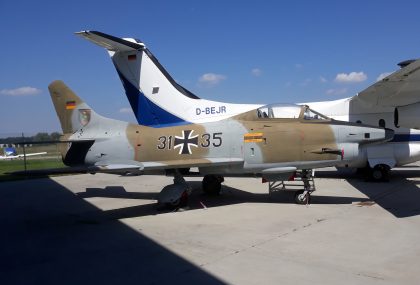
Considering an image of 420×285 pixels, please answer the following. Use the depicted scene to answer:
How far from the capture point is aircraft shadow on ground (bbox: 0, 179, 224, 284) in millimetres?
5000

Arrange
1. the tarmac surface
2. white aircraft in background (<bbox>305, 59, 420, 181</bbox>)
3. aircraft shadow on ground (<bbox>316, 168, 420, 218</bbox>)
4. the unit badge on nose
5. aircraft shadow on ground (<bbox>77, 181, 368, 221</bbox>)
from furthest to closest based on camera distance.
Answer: white aircraft in background (<bbox>305, 59, 420, 181</bbox>)
the unit badge on nose
aircraft shadow on ground (<bbox>77, 181, 368, 221</bbox>)
aircraft shadow on ground (<bbox>316, 168, 420, 218</bbox>)
the tarmac surface

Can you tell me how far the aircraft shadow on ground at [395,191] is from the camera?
861 cm

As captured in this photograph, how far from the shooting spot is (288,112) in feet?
31.7

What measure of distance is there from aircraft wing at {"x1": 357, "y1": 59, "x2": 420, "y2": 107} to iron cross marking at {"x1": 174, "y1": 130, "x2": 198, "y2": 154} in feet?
20.3

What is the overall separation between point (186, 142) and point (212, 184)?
86.0 inches

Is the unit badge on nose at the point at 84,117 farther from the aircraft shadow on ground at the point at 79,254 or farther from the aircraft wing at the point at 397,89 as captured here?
the aircraft wing at the point at 397,89

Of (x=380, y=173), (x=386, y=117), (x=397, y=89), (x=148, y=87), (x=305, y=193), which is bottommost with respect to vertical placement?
(x=305, y=193)

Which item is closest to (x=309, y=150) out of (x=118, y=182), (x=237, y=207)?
(x=237, y=207)

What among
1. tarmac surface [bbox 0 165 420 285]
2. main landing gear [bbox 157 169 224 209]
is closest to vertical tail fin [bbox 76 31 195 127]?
tarmac surface [bbox 0 165 420 285]

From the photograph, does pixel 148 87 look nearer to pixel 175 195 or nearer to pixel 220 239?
pixel 175 195

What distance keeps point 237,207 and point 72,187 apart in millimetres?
8154

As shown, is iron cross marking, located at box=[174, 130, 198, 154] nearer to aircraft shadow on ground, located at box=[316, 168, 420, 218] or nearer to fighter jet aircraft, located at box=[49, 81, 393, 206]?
fighter jet aircraft, located at box=[49, 81, 393, 206]

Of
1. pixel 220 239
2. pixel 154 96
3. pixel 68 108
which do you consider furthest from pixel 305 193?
pixel 68 108

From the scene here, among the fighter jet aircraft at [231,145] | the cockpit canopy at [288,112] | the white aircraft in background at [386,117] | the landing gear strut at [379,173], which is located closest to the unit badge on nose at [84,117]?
the fighter jet aircraft at [231,145]
